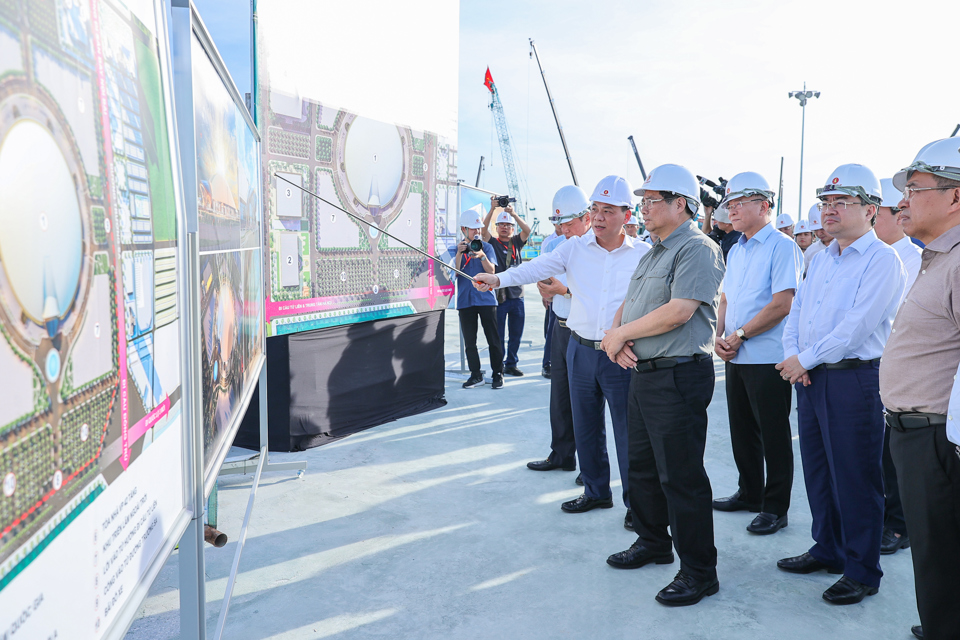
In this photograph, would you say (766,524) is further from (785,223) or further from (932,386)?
(785,223)

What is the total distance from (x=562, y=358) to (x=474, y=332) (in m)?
2.86

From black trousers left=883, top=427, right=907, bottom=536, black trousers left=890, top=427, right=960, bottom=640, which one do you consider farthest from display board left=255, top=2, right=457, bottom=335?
black trousers left=883, top=427, right=907, bottom=536

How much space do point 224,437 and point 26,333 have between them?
5.01 ft

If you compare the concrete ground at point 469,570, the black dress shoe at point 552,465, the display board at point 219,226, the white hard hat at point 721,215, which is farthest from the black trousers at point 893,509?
the white hard hat at point 721,215

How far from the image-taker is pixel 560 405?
4.38m

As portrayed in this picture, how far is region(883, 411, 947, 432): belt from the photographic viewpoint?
6.47 feet

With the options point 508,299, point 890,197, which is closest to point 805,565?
point 890,197

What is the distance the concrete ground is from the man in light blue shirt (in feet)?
0.98

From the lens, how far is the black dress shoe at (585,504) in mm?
3736

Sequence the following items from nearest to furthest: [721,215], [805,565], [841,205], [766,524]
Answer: [841,205] < [805,565] < [766,524] < [721,215]

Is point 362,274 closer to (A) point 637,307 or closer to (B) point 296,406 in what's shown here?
(B) point 296,406

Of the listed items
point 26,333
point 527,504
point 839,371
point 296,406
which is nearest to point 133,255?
point 26,333

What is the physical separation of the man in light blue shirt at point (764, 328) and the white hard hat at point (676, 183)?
87cm

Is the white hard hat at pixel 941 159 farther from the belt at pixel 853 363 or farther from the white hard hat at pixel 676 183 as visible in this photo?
the belt at pixel 853 363
